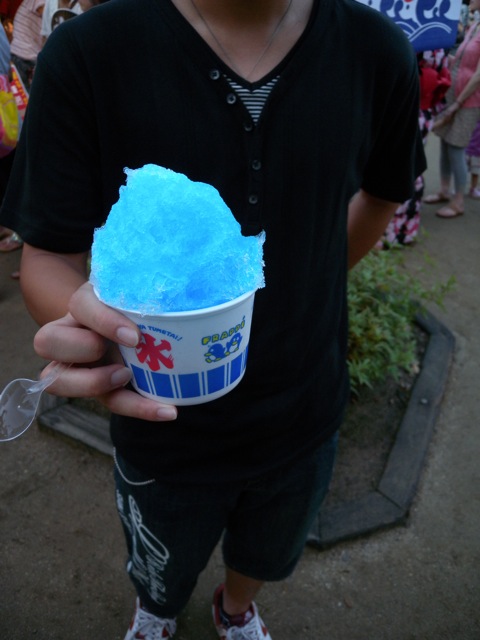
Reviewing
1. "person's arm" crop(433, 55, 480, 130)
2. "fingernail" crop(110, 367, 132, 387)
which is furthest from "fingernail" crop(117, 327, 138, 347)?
"person's arm" crop(433, 55, 480, 130)

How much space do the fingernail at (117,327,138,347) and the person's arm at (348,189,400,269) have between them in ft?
3.50

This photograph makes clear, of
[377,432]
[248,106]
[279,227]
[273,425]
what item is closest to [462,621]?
[377,432]

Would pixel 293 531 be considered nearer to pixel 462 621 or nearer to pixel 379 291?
pixel 462 621

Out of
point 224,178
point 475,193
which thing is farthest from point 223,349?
point 475,193

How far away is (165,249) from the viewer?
34.4 inches

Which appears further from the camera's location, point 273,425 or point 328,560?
point 328,560

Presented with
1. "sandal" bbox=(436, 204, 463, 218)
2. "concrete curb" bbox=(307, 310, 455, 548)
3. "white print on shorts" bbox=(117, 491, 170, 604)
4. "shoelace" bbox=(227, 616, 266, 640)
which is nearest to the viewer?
"white print on shorts" bbox=(117, 491, 170, 604)

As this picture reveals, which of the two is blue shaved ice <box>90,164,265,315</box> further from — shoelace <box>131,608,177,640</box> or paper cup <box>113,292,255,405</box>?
shoelace <box>131,608,177,640</box>

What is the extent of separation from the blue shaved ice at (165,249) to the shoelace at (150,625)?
1555 mm

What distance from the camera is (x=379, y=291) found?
3.43m

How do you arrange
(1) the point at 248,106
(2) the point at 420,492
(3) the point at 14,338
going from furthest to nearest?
(3) the point at 14,338
(2) the point at 420,492
(1) the point at 248,106

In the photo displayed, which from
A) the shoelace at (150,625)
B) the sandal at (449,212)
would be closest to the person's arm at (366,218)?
the shoelace at (150,625)

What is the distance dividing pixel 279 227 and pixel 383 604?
192cm

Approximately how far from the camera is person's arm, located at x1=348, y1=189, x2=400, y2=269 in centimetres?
168
